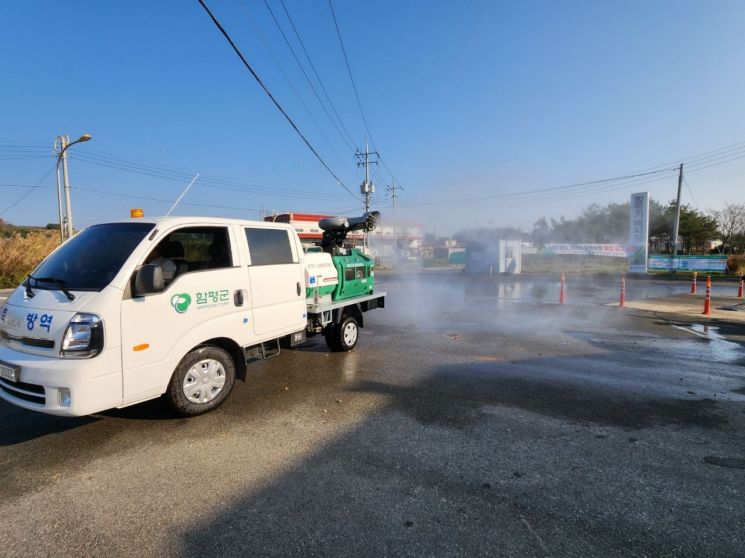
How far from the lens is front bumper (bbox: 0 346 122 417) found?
3.19 m

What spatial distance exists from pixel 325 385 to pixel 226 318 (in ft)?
5.59

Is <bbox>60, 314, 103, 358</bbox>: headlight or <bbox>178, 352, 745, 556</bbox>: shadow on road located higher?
<bbox>60, 314, 103, 358</bbox>: headlight

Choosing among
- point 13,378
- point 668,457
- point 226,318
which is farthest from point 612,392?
point 13,378

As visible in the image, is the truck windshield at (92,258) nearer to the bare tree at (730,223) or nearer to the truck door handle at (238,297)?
the truck door handle at (238,297)

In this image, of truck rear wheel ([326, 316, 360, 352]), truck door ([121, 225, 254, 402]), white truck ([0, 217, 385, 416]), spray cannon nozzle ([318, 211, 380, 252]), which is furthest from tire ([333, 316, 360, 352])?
truck door ([121, 225, 254, 402])

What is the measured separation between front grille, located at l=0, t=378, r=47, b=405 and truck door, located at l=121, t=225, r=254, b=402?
612mm

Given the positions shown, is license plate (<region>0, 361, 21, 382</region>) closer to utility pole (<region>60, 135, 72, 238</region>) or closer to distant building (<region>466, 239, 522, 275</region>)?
utility pole (<region>60, 135, 72, 238</region>)

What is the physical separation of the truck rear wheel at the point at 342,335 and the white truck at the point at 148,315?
1.55 m

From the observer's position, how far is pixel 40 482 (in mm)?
3047

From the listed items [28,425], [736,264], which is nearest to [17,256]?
[28,425]

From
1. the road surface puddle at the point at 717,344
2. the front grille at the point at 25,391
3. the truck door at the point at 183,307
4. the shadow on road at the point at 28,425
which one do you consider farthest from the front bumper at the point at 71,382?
the road surface puddle at the point at 717,344

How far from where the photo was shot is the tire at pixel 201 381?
393 centimetres

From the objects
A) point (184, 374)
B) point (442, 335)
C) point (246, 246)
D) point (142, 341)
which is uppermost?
point (246, 246)

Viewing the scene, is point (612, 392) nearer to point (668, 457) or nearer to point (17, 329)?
point (668, 457)
